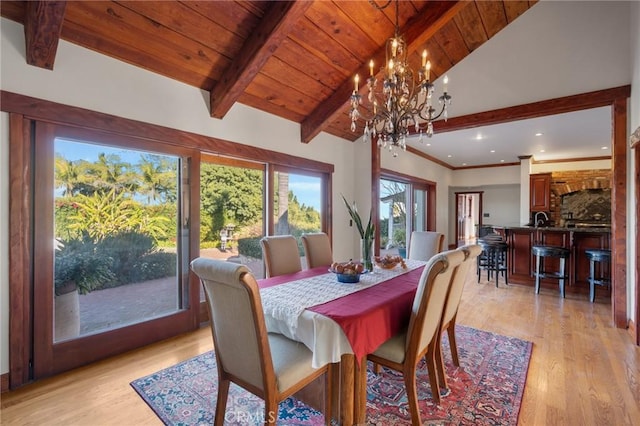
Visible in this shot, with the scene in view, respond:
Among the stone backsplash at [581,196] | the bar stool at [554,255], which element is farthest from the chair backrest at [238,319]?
the stone backsplash at [581,196]

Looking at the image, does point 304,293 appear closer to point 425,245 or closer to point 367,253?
point 367,253

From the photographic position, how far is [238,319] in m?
1.47

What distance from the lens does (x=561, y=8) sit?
3244 millimetres

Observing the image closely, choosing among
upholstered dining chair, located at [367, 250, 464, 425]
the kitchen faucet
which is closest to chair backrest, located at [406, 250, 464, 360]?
upholstered dining chair, located at [367, 250, 464, 425]

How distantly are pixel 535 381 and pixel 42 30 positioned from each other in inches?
166

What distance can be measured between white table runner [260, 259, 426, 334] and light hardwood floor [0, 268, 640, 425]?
39.3 inches

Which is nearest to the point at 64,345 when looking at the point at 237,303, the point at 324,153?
the point at 237,303

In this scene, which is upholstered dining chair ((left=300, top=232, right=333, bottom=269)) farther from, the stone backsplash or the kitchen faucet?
the stone backsplash

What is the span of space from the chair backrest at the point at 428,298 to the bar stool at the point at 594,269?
3616 mm

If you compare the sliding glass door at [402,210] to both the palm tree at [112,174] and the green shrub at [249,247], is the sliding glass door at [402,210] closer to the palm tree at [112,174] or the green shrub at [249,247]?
the green shrub at [249,247]

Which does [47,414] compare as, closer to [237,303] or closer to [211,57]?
[237,303]

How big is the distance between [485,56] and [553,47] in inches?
27.5

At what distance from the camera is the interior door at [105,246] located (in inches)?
90.3

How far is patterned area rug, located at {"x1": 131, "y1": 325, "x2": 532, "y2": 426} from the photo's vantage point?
186 cm
